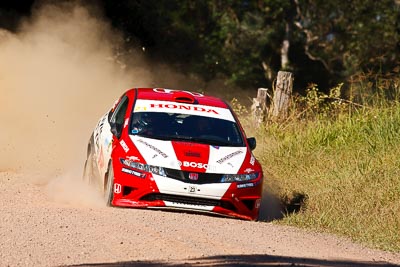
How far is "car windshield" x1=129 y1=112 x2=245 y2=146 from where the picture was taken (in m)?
14.6

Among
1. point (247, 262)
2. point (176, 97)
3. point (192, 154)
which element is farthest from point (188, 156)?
point (247, 262)

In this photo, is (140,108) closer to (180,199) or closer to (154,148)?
(154,148)

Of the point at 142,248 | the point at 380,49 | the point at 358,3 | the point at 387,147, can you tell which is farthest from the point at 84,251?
the point at 358,3

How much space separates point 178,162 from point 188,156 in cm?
18

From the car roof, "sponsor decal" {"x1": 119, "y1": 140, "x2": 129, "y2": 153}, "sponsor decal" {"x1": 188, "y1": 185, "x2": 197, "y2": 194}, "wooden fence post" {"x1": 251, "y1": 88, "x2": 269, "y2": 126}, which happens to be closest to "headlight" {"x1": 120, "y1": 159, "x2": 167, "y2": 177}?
"sponsor decal" {"x1": 119, "y1": 140, "x2": 129, "y2": 153}

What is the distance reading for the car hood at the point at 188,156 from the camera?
13.8 metres

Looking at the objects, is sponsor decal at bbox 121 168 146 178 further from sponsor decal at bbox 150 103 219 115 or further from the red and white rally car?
sponsor decal at bbox 150 103 219 115

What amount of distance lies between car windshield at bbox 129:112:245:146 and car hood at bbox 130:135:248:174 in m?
0.22

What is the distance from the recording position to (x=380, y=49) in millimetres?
51344

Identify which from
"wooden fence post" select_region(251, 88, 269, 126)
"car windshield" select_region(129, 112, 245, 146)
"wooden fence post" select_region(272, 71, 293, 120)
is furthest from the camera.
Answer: "wooden fence post" select_region(251, 88, 269, 126)

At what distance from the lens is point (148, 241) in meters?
11.2

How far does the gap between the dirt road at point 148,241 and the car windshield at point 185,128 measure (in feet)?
4.06

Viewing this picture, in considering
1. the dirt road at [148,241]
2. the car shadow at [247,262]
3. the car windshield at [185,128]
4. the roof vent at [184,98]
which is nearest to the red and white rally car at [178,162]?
the car windshield at [185,128]

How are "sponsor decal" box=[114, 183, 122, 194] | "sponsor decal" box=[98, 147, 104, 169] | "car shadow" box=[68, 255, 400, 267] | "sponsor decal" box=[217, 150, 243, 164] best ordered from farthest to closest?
"sponsor decal" box=[98, 147, 104, 169], "sponsor decal" box=[217, 150, 243, 164], "sponsor decal" box=[114, 183, 122, 194], "car shadow" box=[68, 255, 400, 267]
